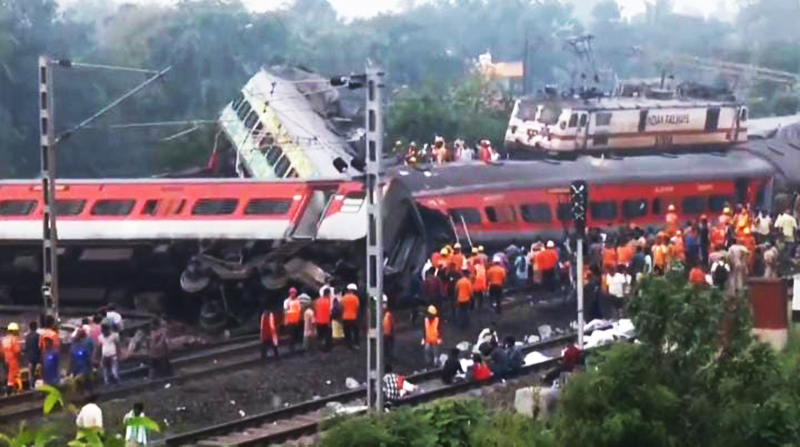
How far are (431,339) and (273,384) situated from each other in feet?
8.33

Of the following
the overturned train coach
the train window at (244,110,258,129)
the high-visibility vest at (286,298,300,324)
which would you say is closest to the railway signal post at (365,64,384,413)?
the high-visibility vest at (286,298,300,324)

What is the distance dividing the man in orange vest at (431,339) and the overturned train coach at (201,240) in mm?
2891

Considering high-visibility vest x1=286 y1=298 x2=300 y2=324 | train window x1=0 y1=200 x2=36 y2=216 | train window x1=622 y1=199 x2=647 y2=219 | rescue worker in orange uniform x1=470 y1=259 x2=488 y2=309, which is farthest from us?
train window x1=622 y1=199 x2=647 y2=219

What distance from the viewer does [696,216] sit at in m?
37.9

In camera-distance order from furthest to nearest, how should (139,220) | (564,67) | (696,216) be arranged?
1. (564,67)
2. (696,216)
3. (139,220)

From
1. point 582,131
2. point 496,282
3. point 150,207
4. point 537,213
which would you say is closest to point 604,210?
point 537,213

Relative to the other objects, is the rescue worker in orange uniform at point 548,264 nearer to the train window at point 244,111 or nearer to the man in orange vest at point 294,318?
the man in orange vest at point 294,318

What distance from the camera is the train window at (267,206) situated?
3114 centimetres

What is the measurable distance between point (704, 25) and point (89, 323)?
87211 millimetres

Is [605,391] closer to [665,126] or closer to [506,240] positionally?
[506,240]

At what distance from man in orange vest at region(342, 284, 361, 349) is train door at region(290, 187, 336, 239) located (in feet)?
9.53

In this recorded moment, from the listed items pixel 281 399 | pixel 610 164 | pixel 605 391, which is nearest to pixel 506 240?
pixel 610 164

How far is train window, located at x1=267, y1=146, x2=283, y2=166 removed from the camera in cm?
3836

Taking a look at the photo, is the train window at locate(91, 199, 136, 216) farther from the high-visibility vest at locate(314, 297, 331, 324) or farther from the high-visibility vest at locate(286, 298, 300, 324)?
the high-visibility vest at locate(314, 297, 331, 324)
